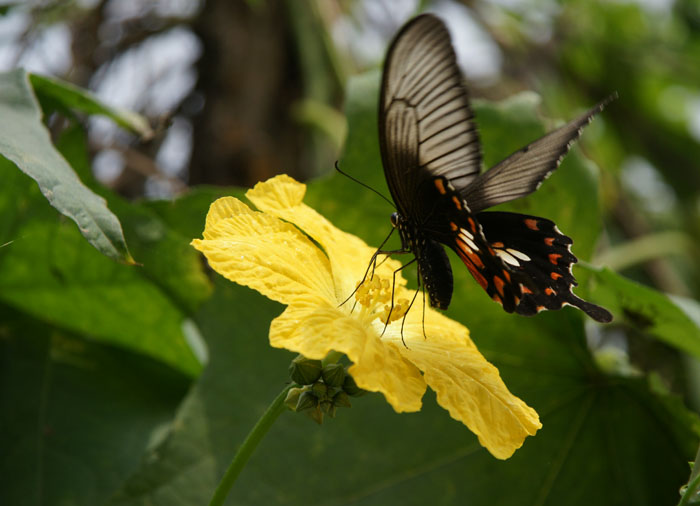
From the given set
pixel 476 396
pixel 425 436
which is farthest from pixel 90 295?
pixel 476 396

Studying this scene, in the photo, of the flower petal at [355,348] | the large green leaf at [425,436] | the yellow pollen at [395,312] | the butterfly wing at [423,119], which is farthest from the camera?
the large green leaf at [425,436]

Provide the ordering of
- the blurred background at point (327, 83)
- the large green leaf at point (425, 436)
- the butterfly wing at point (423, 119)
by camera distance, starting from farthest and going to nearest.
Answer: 1. the blurred background at point (327, 83)
2. the large green leaf at point (425, 436)
3. the butterfly wing at point (423, 119)

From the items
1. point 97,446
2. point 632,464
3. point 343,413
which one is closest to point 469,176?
point 343,413

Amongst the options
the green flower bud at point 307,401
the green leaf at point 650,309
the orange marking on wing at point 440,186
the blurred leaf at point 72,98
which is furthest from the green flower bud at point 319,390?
the blurred leaf at point 72,98

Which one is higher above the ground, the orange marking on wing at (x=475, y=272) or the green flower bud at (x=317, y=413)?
the orange marking on wing at (x=475, y=272)

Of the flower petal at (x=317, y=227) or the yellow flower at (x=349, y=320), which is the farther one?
the flower petal at (x=317, y=227)

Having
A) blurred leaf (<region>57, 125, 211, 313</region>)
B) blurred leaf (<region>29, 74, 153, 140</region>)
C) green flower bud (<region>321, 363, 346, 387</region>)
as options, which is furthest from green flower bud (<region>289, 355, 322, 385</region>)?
blurred leaf (<region>29, 74, 153, 140</region>)

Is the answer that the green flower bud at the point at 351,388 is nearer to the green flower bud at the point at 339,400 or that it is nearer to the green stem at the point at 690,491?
the green flower bud at the point at 339,400

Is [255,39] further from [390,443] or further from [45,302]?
[390,443]
